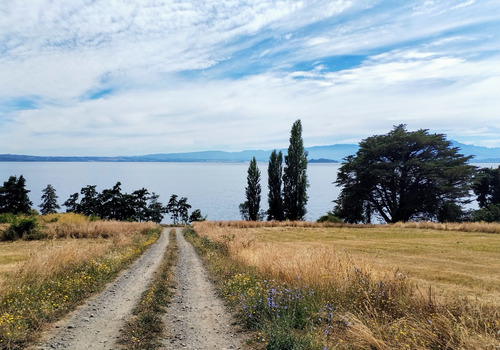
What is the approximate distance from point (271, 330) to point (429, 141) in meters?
46.7

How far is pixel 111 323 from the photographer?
20.9 feet

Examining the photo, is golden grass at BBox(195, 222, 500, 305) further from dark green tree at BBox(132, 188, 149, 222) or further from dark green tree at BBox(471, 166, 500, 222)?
dark green tree at BBox(132, 188, 149, 222)

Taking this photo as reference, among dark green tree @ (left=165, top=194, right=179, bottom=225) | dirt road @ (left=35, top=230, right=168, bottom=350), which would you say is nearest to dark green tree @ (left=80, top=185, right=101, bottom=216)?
dark green tree @ (left=165, top=194, right=179, bottom=225)

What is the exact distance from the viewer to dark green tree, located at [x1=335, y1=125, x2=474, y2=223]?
1634 inches

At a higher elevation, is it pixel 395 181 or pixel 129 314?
pixel 395 181

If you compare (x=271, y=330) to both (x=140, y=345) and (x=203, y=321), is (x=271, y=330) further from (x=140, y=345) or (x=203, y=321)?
(x=140, y=345)

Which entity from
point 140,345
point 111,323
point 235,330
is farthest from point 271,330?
point 111,323

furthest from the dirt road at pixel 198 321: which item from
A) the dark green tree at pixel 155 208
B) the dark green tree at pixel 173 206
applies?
the dark green tree at pixel 155 208

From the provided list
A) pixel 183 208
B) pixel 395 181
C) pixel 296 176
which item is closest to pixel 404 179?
pixel 395 181

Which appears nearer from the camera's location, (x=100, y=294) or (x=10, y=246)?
(x=100, y=294)

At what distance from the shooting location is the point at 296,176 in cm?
4947

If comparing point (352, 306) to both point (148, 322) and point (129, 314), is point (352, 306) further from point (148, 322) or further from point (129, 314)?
point (129, 314)

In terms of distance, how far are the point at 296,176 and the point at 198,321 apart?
43.7 meters

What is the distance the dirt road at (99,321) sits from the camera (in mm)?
5348
